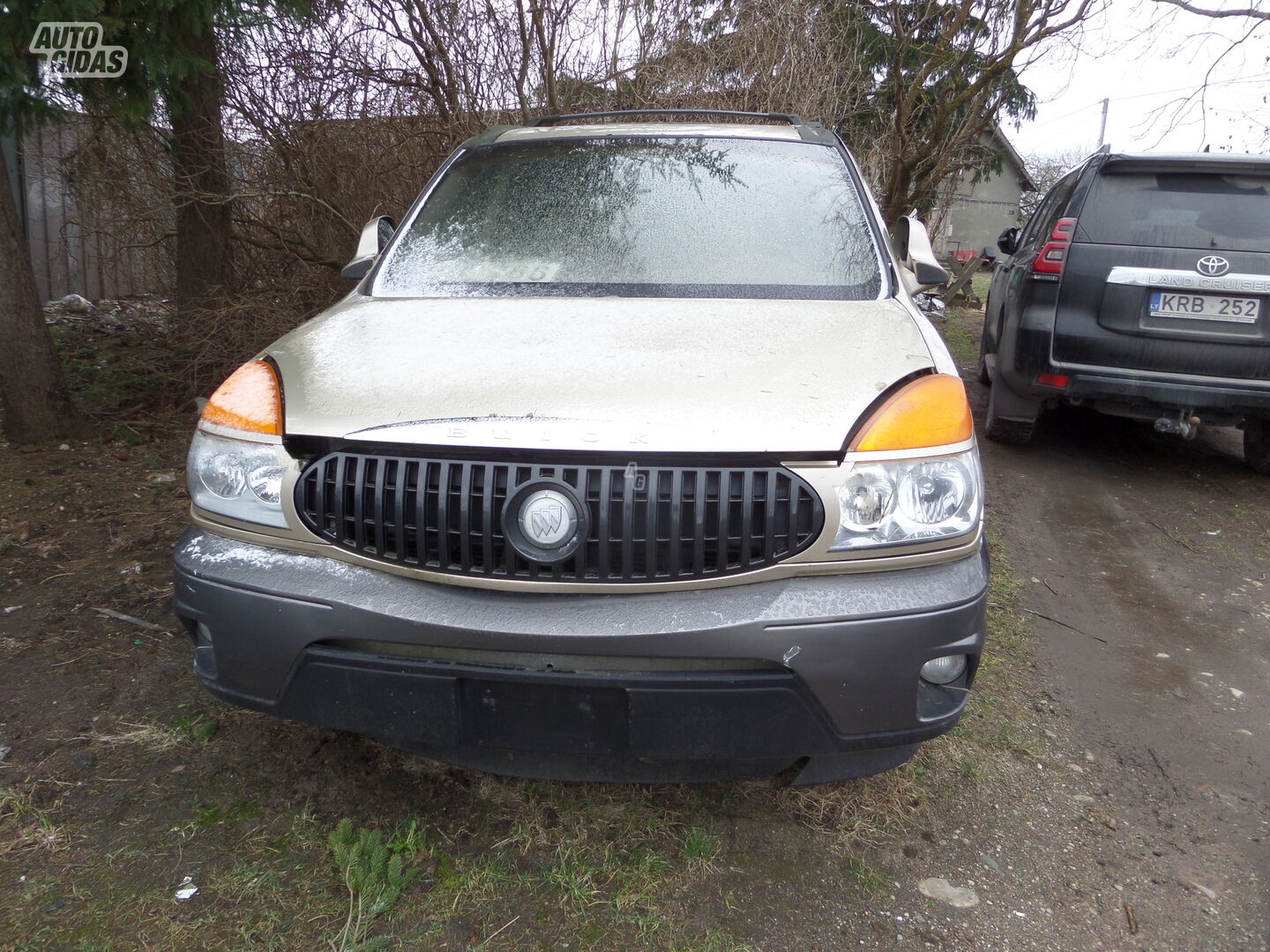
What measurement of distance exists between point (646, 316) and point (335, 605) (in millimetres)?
1119

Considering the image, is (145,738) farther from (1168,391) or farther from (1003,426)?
(1003,426)

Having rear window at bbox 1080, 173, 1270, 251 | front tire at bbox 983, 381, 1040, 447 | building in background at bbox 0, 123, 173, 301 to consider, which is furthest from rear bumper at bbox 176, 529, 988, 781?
building in background at bbox 0, 123, 173, 301

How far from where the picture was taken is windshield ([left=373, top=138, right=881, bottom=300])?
2809mm

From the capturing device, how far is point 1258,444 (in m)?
5.71

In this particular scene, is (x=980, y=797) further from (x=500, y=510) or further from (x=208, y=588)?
(x=208, y=588)

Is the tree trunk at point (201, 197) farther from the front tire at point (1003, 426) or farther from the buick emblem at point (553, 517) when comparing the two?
the front tire at point (1003, 426)

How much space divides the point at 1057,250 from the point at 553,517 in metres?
4.42

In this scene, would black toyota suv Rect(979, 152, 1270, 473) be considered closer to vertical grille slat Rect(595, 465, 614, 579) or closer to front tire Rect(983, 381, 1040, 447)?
front tire Rect(983, 381, 1040, 447)

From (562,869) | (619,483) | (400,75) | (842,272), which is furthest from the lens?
(400,75)

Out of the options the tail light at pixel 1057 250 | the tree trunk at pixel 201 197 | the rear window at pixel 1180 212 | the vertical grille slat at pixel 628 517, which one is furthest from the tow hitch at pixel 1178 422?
the tree trunk at pixel 201 197

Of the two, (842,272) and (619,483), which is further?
(842,272)

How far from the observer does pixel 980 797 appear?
254 cm

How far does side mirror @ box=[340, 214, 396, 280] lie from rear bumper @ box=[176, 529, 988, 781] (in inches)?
59.1

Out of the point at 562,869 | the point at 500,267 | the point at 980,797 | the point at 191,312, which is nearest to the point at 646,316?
the point at 500,267
